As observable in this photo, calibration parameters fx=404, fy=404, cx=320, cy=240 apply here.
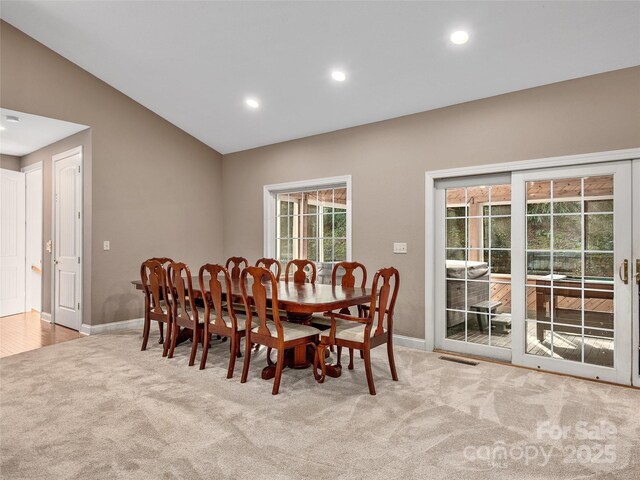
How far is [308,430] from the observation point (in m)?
2.47

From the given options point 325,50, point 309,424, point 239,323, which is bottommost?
point 309,424

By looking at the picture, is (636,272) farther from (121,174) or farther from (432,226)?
(121,174)

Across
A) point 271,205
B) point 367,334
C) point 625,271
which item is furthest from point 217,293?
point 625,271

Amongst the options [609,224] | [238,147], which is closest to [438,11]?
[609,224]

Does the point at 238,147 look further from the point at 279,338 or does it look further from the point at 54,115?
the point at 279,338

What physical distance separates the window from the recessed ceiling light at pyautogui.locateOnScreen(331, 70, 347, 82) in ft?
4.07

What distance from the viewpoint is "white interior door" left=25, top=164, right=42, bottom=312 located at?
610 centimetres

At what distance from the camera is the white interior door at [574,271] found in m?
3.30

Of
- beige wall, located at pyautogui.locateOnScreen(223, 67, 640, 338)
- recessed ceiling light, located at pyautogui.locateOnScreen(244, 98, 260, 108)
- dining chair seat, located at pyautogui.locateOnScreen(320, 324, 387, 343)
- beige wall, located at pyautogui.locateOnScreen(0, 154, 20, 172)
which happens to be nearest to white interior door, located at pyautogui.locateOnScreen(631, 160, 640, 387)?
beige wall, located at pyautogui.locateOnScreen(223, 67, 640, 338)

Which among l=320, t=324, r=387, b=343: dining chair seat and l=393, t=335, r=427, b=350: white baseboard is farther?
l=393, t=335, r=427, b=350: white baseboard

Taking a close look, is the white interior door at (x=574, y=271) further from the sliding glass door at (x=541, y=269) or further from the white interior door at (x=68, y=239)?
the white interior door at (x=68, y=239)

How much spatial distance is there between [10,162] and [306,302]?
6060mm

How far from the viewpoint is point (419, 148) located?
172 inches

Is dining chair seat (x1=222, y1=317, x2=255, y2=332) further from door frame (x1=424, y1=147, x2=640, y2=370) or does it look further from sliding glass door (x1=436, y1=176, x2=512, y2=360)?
sliding glass door (x1=436, y1=176, x2=512, y2=360)
